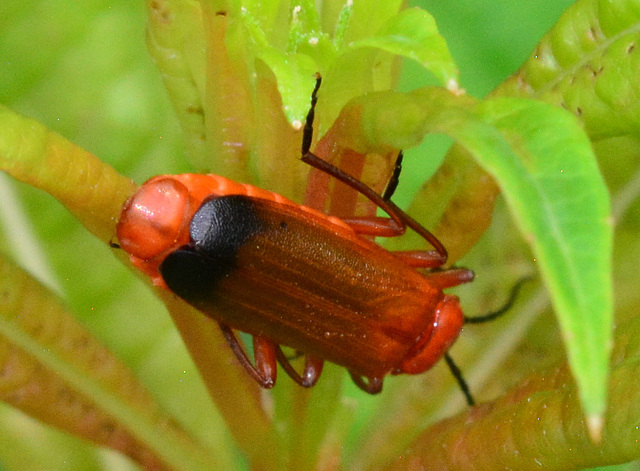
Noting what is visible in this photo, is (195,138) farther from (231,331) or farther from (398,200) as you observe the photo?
(398,200)

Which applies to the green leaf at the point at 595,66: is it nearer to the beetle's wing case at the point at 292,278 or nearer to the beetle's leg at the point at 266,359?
the beetle's wing case at the point at 292,278

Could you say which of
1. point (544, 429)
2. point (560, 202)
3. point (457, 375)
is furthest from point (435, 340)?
point (560, 202)

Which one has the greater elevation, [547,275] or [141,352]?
[547,275]

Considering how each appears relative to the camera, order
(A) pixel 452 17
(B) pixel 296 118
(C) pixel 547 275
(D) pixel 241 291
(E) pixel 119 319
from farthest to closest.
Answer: (A) pixel 452 17 → (E) pixel 119 319 → (D) pixel 241 291 → (B) pixel 296 118 → (C) pixel 547 275

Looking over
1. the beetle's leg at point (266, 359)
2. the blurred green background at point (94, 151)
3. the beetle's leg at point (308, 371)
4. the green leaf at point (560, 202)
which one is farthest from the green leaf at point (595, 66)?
the blurred green background at point (94, 151)

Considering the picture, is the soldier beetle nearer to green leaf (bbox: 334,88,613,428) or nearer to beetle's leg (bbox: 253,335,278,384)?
beetle's leg (bbox: 253,335,278,384)

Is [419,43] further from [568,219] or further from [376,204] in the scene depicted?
[376,204]

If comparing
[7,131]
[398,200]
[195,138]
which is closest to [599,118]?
[195,138]
